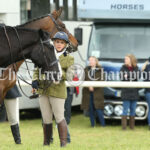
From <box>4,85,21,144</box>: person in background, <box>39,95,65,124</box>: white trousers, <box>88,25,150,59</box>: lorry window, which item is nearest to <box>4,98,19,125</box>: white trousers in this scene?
<box>4,85,21,144</box>: person in background

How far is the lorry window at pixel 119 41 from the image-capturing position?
1444 cm

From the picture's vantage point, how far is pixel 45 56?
7.90 m

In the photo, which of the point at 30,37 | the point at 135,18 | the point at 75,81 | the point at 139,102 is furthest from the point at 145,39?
the point at 30,37

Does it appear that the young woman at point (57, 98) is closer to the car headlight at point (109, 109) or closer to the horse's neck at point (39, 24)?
the horse's neck at point (39, 24)

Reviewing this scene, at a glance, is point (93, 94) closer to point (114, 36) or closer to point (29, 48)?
point (114, 36)

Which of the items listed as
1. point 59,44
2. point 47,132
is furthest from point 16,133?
point 59,44

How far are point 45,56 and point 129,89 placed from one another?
593 cm

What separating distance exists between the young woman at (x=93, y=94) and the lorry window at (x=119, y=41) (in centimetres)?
72

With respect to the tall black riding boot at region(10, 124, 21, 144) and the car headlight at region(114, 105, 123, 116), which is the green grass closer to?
the car headlight at region(114, 105, 123, 116)

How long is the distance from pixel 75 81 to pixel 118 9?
253 centimetres

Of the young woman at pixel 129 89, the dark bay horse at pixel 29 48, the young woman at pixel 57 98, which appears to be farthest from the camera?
the young woman at pixel 129 89

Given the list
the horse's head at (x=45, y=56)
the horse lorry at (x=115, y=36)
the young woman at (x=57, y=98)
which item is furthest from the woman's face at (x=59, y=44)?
the horse lorry at (x=115, y=36)

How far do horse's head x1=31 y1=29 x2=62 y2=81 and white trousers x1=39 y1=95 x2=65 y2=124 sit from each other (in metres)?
0.97

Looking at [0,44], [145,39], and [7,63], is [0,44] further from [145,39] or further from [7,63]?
[145,39]
